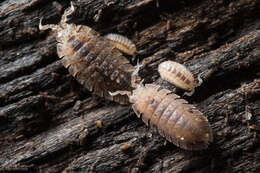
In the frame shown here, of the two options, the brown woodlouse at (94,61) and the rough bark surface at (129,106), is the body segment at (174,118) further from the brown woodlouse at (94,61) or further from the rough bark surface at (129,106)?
the brown woodlouse at (94,61)

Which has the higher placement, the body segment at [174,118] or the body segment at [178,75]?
the body segment at [178,75]

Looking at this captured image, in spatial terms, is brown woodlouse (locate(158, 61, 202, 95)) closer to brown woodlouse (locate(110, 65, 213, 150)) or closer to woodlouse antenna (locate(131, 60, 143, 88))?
brown woodlouse (locate(110, 65, 213, 150))

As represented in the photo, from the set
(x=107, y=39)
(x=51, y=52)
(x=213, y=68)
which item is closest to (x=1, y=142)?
(x=51, y=52)

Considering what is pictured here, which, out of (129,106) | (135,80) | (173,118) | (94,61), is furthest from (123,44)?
(173,118)

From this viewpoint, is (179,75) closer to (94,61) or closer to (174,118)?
(174,118)

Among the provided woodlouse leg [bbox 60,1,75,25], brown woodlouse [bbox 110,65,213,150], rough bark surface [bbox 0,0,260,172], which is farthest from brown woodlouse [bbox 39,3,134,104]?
brown woodlouse [bbox 110,65,213,150]

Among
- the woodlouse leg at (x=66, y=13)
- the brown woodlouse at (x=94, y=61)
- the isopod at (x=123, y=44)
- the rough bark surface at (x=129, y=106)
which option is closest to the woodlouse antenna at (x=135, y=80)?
the brown woodlouse at (x=94, y=61)

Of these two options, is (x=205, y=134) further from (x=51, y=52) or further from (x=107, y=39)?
(x=51, y=52)
